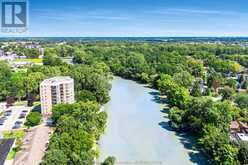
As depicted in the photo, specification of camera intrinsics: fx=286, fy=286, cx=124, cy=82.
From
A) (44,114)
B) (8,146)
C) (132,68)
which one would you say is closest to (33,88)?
(44,114)

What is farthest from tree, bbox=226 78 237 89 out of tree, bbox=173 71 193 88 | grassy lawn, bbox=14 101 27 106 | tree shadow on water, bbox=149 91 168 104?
grassy lawn, bbox=14 101 27 106

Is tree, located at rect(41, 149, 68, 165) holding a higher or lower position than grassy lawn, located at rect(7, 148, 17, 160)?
higher

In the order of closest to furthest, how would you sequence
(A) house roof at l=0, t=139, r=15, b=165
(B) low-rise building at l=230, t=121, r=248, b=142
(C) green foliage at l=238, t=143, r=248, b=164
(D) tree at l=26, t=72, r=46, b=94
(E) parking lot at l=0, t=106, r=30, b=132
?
(C) green foliage at l=238, t=143, r=248, b=164 < (A) house roof at l=0, t=139, r=15, b=165 < (B) low-rise building at l=230, t=121, r=248, b=142 < (E) parking lot at l=0, t=106, r=30, b=132 < (D) tree at l=26, t=72, r=46, b=94

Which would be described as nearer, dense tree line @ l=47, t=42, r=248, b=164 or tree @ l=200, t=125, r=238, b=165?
tree @ l=200, t=125, r=238, b=165

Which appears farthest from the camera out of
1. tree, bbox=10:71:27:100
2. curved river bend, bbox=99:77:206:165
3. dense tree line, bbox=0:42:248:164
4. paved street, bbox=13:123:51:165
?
tree, bbox=10:71:27:100

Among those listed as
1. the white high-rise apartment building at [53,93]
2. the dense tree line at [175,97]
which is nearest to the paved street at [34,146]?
the dense tree line at [175,97]

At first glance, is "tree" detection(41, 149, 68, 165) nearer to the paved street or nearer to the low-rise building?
the paved street
